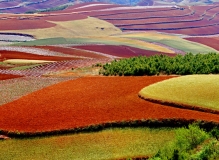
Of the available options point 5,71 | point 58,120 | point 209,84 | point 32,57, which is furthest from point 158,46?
point 58,120

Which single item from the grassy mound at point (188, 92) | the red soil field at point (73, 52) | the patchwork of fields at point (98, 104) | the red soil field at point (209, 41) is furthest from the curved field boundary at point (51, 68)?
the red soil field at point (209, 41)

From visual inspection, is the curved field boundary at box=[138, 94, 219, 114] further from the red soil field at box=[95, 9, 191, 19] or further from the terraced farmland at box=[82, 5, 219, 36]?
the red soil field at box=[95, 9, 191, 19]

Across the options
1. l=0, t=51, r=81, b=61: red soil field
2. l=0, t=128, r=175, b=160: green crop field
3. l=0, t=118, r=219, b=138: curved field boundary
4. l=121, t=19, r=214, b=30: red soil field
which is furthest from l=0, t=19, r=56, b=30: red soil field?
l=0, t=128, r=175, b=160: green crop field

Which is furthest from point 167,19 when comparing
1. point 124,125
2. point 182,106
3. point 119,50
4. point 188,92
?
point 124,125

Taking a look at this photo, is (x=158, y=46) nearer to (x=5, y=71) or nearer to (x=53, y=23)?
(x=53, y=23)

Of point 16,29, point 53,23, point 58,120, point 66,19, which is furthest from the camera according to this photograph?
point 66,19

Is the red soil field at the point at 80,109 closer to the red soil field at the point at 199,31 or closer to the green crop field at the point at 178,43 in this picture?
the green crop field at the point at 178,43
